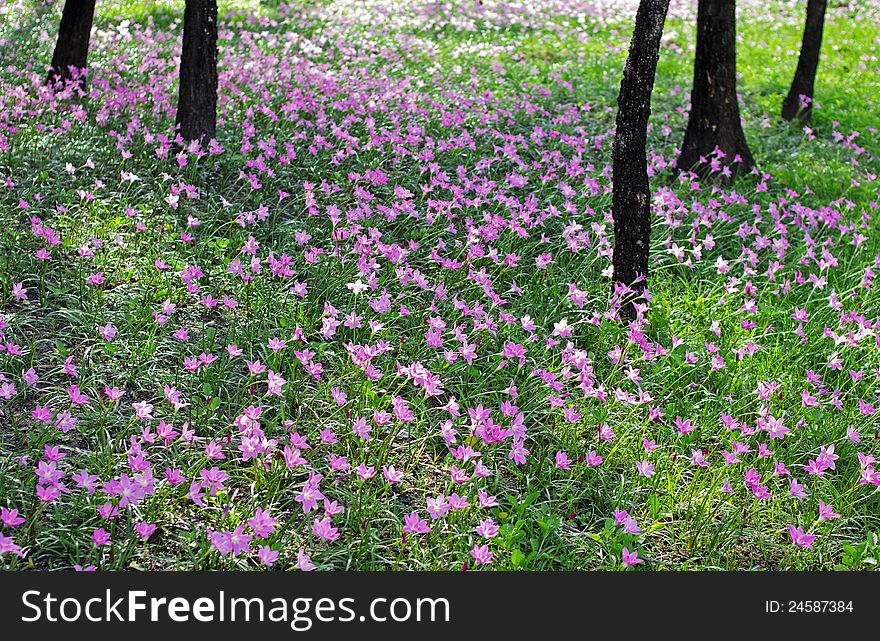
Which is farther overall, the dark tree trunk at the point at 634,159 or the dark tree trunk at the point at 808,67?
the dark tree trunk at the point at 808,67

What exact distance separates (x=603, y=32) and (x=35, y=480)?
1223cm

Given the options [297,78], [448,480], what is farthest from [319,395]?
[297,78]

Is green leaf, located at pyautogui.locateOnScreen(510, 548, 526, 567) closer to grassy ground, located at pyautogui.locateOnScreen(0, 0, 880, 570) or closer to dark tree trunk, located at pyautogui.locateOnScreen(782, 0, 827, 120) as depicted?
grassy ground, located at pyautogui.locateOnScreen(0, 0, 880, 570)

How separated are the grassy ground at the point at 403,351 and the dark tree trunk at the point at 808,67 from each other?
6.03 ft

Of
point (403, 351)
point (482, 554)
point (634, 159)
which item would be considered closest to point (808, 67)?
point (634, 159)

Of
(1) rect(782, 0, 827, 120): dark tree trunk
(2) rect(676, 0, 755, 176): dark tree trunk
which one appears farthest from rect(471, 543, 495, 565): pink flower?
(1) rect(782, 0, 827, 120): dark tree trunk

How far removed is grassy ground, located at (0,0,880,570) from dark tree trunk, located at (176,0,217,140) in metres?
0.37

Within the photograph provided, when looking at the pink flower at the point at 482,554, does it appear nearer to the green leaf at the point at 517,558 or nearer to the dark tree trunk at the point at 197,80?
the green leaf at the point at 517,558

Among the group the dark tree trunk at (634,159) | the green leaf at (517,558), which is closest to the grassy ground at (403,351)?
the green leaf at (517,558)

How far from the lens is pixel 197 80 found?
21.3 feet

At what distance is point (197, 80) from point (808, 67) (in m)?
7.08

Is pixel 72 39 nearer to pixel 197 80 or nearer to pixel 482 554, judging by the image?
pixel 197 80

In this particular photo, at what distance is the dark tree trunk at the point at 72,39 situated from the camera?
25.8 feet

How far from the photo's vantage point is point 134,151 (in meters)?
6.29
